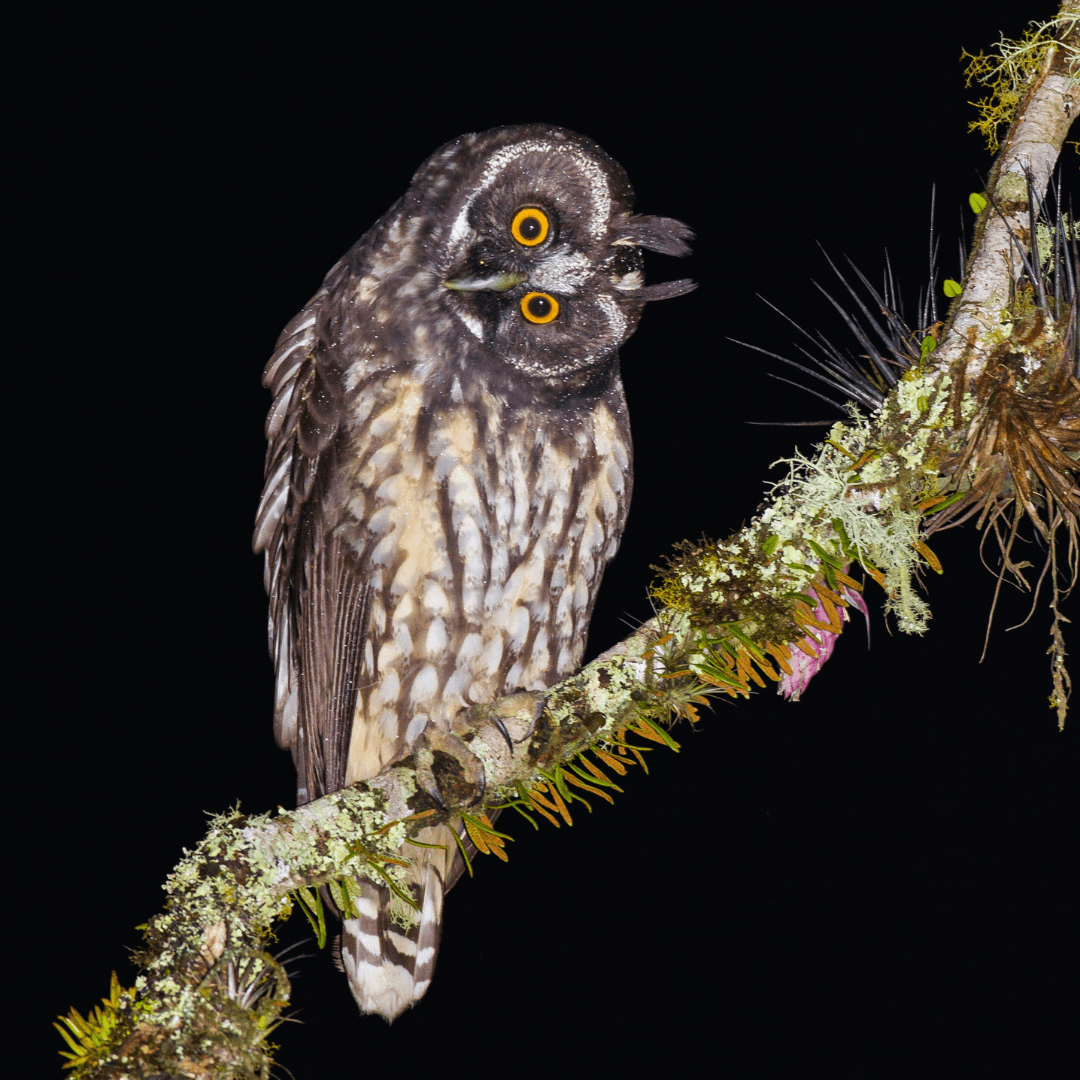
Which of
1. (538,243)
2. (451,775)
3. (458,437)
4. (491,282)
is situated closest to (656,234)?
(538,243)

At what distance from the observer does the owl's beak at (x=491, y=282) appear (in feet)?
6.03

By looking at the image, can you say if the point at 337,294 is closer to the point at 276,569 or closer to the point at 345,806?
the point at 276,569

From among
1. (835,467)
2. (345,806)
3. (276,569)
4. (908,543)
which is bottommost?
(345,806)

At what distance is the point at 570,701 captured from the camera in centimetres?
170

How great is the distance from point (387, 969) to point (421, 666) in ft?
2.15

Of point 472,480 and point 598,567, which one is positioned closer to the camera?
point 472,480

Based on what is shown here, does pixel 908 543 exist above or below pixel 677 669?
above

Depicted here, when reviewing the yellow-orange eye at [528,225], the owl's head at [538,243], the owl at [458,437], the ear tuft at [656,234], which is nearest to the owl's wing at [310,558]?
the owl at [458,437]

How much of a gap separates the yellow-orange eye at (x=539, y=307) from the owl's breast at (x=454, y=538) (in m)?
0.17

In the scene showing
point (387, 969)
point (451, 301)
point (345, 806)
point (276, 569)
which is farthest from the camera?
point (276, 569)

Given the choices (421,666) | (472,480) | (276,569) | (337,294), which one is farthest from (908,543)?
(276,569)

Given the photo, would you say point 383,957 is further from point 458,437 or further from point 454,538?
point 458,437

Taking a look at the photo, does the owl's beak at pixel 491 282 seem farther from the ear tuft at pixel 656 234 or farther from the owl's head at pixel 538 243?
the ear tuft at pixel 656 234

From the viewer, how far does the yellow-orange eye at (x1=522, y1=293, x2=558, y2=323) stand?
6.15 feet
